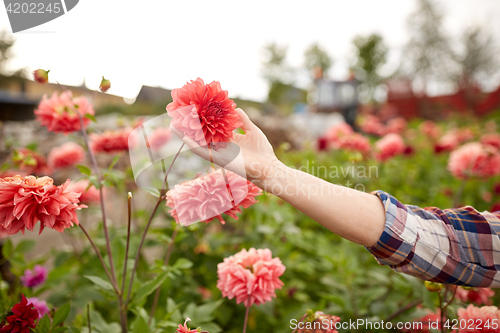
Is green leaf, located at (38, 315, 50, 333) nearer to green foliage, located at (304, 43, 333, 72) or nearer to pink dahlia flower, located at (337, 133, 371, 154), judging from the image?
pink dahlia flower, located at (337, 133, 371, 154)

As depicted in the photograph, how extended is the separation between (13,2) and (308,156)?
2.37m

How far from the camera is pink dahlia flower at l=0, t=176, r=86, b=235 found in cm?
53

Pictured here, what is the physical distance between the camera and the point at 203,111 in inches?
20.3

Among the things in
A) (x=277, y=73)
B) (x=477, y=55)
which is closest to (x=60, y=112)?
(x=277, y=73)

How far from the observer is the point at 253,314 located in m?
1.36

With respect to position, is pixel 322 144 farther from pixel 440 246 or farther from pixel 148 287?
pixel 148 287

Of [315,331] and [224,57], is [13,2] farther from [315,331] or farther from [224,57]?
[315,331]

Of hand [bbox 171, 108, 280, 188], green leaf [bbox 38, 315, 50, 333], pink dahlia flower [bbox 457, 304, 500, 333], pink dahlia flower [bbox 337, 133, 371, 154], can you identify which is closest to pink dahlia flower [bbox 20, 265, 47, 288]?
green leaf [bbox 38, 315, 50, 333]

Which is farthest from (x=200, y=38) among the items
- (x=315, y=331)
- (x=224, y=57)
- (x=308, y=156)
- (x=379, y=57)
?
(x=379, y=57)

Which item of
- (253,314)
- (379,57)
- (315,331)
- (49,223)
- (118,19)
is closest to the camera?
(49,223)

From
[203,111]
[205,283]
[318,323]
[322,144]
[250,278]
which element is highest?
[203,111]

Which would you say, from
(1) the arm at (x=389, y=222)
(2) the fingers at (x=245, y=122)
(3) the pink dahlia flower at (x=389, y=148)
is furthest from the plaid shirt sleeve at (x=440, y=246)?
(3) the pink dahlia flower at (x=389, y=148)

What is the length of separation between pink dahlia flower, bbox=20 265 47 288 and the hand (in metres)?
1.12

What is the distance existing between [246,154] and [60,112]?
32.8 inches
